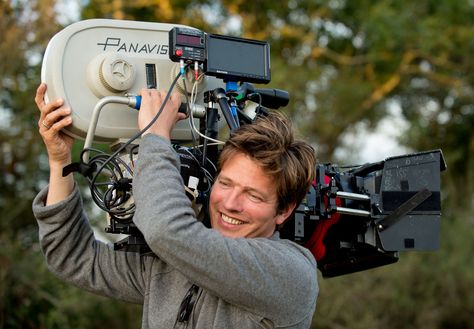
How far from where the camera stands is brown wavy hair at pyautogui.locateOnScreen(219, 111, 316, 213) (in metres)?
2.48

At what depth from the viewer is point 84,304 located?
7164 mm

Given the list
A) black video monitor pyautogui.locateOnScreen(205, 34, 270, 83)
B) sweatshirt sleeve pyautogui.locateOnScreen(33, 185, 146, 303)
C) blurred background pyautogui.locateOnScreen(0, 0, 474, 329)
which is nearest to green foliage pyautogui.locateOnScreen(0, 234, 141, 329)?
blurred background pyautogui.locateOnScreen(0, 0, 474, 329)

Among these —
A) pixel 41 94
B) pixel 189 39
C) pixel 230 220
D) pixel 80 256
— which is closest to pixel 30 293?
pixel 80 256

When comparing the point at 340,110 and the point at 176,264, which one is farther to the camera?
the point at 340,110

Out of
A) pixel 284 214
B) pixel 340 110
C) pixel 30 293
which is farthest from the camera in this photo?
pixel 340 110

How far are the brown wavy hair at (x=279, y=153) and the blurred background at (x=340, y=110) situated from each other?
3.79 m

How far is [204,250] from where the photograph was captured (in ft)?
7.45

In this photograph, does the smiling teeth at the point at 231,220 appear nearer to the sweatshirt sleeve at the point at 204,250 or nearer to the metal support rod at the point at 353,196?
the sweatshirt sleeve at the point at 204,250

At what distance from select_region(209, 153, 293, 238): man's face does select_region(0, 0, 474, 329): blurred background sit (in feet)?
12.2

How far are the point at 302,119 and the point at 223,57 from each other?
27.1 feet

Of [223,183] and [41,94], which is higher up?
[41,94]

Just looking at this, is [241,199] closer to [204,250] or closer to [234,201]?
[234,201]

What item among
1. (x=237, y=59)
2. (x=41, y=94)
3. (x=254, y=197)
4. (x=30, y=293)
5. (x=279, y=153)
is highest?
(x=237, y=59)

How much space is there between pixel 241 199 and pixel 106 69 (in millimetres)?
634
